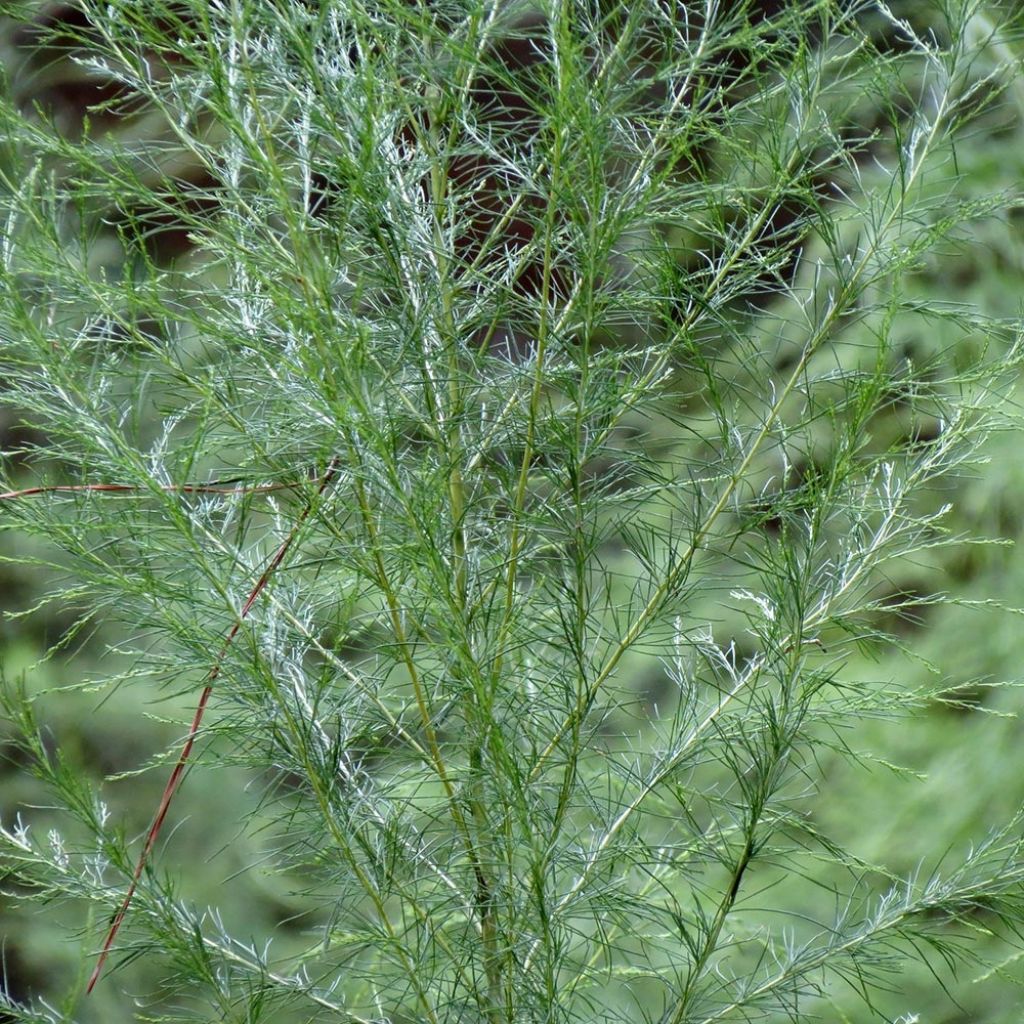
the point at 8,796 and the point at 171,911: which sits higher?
the point at 171,911

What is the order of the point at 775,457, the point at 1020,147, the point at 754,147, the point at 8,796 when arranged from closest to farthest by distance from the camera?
the point at 754,147, the point at 1020,147, the point at 775,457, the point at 8,796

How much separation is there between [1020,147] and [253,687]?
1194 millimetres

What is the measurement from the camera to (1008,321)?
1.75 feet

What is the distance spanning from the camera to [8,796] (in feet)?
6.07

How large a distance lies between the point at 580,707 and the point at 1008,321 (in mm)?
236

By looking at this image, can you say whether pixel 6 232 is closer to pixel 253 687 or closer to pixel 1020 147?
pixel 253 687

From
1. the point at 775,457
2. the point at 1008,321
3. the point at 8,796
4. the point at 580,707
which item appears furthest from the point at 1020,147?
the point at 8,796

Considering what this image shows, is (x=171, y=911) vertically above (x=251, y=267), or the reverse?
(x=251, y=267)

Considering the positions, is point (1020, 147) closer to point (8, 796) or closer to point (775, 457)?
point (775, 457)

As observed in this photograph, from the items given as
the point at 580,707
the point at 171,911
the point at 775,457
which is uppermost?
the point at 580,707

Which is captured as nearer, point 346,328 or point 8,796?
point 346,328

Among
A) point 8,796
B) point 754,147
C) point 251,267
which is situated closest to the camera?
point 251,267

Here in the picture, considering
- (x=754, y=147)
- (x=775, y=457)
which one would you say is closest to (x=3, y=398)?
(x=754, y=147)

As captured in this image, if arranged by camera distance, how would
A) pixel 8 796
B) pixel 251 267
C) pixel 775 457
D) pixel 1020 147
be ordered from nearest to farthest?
pixel 251 267 → pixel 1020 147 → pixel 775 457 → pixel 8 796
